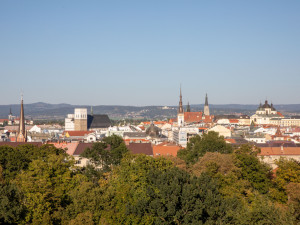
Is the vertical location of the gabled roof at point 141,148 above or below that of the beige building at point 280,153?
above

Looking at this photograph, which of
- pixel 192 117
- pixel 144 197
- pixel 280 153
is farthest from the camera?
pixel 192 117

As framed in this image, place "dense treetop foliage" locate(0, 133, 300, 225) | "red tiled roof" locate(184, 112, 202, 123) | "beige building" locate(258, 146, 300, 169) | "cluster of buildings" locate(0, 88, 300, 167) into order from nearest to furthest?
"dense treetop foliage" locate(0, 133, 300, 225), "beige building" locate(258, 146, 300, 169), "cluster of buildings" locate(0, 88, 300, 167), "red tiled roof" locate(184, 112, 202, 123)

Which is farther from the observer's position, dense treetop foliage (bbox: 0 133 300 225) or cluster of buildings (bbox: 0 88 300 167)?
cluster of buildings (bbox: 0 88 300 167)

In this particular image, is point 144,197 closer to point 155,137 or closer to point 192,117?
point 155,137

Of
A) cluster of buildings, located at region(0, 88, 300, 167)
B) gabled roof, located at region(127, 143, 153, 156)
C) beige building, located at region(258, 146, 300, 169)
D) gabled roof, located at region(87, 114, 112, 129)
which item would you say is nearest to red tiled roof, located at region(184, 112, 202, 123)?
cluster of buildings, located at region(0, 88, 300, 167)

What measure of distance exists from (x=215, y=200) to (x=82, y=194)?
9031 millimetres

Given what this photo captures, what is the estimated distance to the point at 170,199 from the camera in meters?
30.1

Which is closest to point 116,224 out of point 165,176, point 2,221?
point 165,176

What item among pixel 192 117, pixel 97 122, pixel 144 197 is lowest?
pixel 97 122

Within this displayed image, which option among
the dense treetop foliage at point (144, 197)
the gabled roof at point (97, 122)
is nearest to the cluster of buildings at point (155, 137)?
the gabled roof at point (97, 122)

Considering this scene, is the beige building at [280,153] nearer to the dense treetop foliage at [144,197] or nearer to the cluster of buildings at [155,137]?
the cluster of buildings at [155,137]

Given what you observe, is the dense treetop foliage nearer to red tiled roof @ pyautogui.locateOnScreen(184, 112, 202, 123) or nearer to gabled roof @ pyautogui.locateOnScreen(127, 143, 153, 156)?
gabled roof @ pyautogui.locateOnScreen(127, 143, 153, 156)

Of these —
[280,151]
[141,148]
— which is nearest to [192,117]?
[280,151]

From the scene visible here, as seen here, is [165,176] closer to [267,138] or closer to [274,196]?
[274,196]
